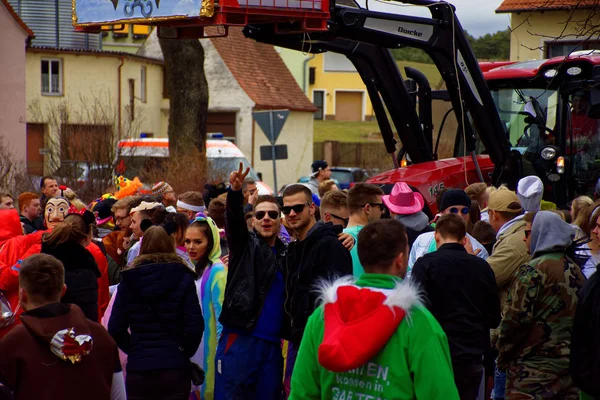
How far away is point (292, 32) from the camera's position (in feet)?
37.8

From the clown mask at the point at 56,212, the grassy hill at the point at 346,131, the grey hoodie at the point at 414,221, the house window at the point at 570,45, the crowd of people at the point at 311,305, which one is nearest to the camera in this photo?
the crowd of people at the point at 311,305

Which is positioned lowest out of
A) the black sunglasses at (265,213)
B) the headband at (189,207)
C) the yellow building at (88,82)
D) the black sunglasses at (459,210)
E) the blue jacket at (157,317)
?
the blue jacket at (157,317)

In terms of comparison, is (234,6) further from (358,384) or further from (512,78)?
(358,384)

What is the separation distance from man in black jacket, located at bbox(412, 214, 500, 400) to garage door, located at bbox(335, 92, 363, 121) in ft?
229

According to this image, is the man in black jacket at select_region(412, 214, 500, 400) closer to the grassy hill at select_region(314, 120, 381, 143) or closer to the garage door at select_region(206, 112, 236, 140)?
the garage door at select_region(206, 112, 236, 140)

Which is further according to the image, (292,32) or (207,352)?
(292,32)

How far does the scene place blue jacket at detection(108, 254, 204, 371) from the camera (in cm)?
671

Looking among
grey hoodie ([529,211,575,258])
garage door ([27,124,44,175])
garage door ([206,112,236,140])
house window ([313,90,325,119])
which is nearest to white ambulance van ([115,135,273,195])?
grey hoodie ([529,211,575,258])

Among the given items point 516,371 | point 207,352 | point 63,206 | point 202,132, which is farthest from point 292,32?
point 202,132

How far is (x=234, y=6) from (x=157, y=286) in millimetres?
4631

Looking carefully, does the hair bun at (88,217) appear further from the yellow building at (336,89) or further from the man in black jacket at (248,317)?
the yellow building at (336,89)

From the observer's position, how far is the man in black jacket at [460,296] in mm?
6492

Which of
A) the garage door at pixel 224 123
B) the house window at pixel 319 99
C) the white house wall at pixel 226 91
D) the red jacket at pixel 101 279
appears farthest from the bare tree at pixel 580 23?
the house window at pixel 319 99

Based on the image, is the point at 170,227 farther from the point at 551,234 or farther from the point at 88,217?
the point at 551,234
